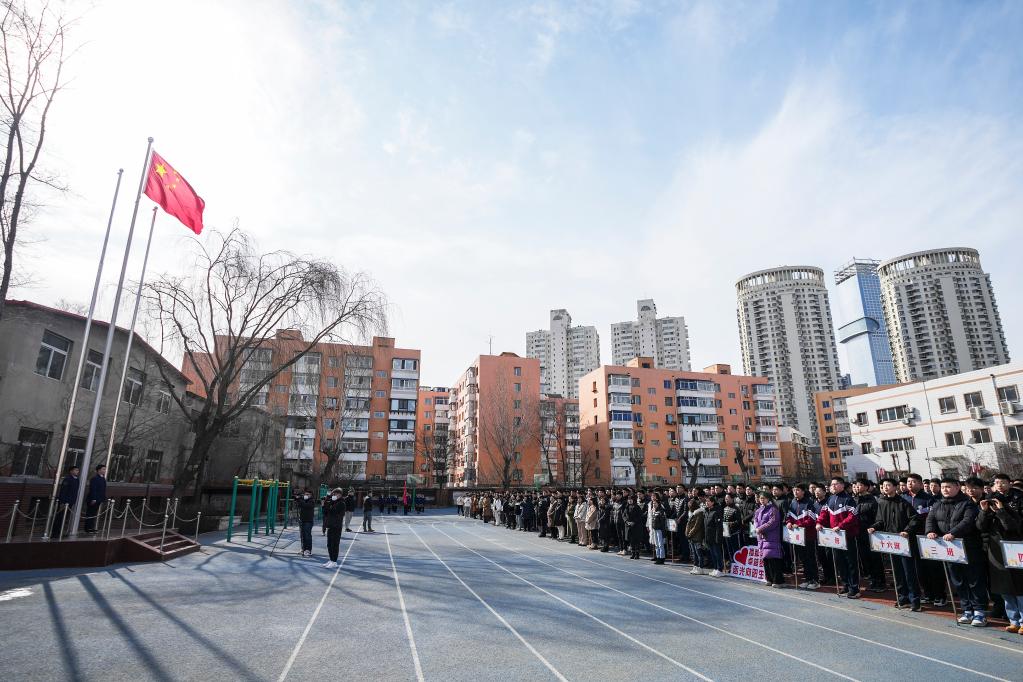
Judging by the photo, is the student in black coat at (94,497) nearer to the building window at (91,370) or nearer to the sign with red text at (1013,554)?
the building window at (91,370)

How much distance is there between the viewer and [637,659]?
19.9 feet

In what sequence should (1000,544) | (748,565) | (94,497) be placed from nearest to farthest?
(1000,544), (748,565), (94,497)

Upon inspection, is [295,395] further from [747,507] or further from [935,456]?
[935,456]

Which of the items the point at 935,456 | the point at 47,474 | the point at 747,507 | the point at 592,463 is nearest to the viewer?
the point at 747,507

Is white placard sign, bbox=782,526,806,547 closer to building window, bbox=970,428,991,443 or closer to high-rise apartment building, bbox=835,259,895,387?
building window, bbox=970,428,991,443

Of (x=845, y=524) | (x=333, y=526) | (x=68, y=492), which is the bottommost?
(x=333, y=526)

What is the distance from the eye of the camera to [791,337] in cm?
13738

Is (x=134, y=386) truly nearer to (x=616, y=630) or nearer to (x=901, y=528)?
(x=616, y=630)

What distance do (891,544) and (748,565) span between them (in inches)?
156

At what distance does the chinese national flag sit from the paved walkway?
10.1m

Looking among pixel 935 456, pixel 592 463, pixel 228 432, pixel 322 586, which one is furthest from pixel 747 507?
pixel 592 463

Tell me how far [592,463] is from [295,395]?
1809 inches

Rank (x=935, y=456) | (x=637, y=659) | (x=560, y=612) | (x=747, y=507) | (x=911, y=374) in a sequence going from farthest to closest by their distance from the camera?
1. (x=911, y=374)
2. (x=935, y=456)
3. (x=747, y=507)
4. (x=560, y=612)
5. (x=637, y=659)

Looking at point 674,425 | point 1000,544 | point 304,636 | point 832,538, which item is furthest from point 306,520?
point 674,425
